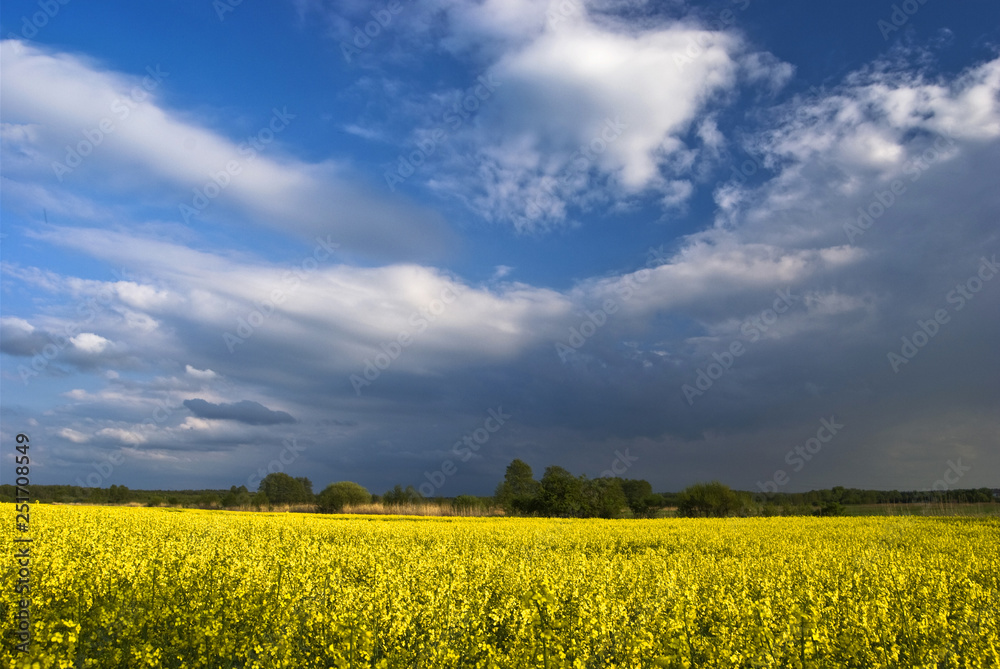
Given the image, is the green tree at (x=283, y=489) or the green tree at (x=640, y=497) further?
the green tree at (x=283, y=489)

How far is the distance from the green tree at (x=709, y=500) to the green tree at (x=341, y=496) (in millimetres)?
40515

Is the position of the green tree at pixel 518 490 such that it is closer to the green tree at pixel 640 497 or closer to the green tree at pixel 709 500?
the green tree at pixel 640 497

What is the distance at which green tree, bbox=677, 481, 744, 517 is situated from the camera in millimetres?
66375

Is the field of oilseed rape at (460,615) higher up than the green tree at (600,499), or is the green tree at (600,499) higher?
the field of oilseed rape at (460,615)

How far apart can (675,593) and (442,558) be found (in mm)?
5425

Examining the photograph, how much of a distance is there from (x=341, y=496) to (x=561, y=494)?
1138 inches

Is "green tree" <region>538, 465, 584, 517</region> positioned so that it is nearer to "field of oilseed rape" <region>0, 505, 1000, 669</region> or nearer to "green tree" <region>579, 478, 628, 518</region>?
"green tree" <region>579, 478, 628, 518</region>

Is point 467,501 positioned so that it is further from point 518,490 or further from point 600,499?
point 600,499

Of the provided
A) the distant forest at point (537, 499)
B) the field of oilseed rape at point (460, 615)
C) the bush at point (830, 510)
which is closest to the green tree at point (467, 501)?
the distant forest at point (537, 499)

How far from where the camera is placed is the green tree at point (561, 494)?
62.0 meters

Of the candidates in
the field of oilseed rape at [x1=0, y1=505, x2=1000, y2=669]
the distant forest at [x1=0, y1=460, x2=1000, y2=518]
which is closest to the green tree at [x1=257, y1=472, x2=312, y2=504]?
the distant forest at [x1=0, y1=460, x2=1000, y2=518]

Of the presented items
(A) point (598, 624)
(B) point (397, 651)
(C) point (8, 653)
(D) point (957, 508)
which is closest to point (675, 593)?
(A) point (598, 624)

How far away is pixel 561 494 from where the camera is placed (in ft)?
209

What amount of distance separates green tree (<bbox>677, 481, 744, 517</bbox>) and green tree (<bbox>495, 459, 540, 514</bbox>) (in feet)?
61.9
